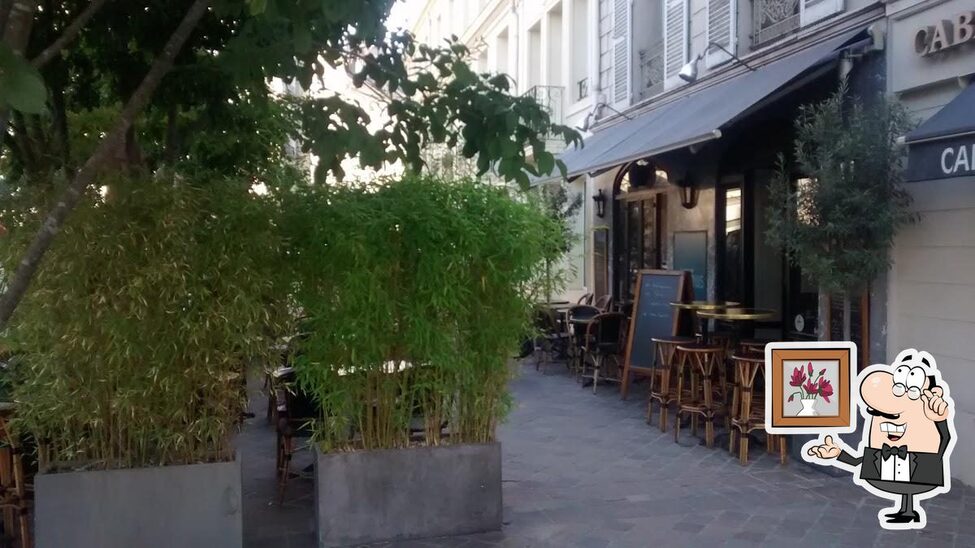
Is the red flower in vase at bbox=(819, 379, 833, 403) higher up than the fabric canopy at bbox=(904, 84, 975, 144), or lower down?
lower down

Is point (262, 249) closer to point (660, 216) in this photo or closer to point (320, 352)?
point (320, 352)

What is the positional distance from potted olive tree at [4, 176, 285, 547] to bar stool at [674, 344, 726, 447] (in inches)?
152

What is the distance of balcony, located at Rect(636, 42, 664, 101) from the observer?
11.4 metres

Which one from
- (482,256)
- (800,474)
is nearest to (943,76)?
(800,474)

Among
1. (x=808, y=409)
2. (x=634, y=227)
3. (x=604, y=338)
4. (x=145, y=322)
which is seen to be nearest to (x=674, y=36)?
(x=634, y=227)

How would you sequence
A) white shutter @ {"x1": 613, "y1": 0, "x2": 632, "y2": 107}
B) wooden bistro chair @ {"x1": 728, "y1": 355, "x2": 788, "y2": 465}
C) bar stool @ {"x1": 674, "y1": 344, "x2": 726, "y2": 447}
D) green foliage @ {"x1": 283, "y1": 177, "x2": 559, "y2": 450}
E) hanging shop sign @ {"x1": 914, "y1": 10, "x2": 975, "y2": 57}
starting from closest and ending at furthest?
1. green foliage @ {"x1": 283, "y1": 177, "x2": 559, "y2": 450}
2. hanging shop sign @ {"x1": 914, "y1": 10, "x2": 975, "y2": 57}
3. wooden bistro chair @ {"x1": 728, "y1": 355, "x2": 788, "y2": 465}
4. bar stool @ {"x1": 674, "y1": 344, "x2": 726, "y2": 447}
5. white shutter @ {"x1": 613, "y1": 0, "x2": 632, "y2": 107}

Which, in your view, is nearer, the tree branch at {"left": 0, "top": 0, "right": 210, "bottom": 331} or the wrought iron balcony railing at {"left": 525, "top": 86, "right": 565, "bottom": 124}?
the tree branch at {"left": 0, "top": 0, "right": 210, "bottom": 331}

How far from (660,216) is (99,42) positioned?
8016 millimetres

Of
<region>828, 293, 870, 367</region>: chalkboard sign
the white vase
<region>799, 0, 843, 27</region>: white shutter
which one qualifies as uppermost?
<region>799, 0, 843, 27</region>: white shutter

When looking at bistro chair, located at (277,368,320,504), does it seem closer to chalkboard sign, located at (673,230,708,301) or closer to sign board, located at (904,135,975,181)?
sign board, located at (904,135,975,181)

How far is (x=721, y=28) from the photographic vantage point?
9453 millimetres

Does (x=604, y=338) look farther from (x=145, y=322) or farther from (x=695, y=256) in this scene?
(x=145, y=322)

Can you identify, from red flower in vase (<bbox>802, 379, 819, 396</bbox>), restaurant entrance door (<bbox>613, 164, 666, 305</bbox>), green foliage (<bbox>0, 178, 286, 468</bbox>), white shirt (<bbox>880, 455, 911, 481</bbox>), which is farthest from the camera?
restaurant entrance door (<bbox>613, 164, 666, 305</bbox>)

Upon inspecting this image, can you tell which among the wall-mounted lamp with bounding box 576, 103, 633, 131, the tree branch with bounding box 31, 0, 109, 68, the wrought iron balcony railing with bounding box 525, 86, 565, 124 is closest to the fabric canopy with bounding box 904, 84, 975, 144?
the tree branch with bounding box 31, 0, 109, 68
